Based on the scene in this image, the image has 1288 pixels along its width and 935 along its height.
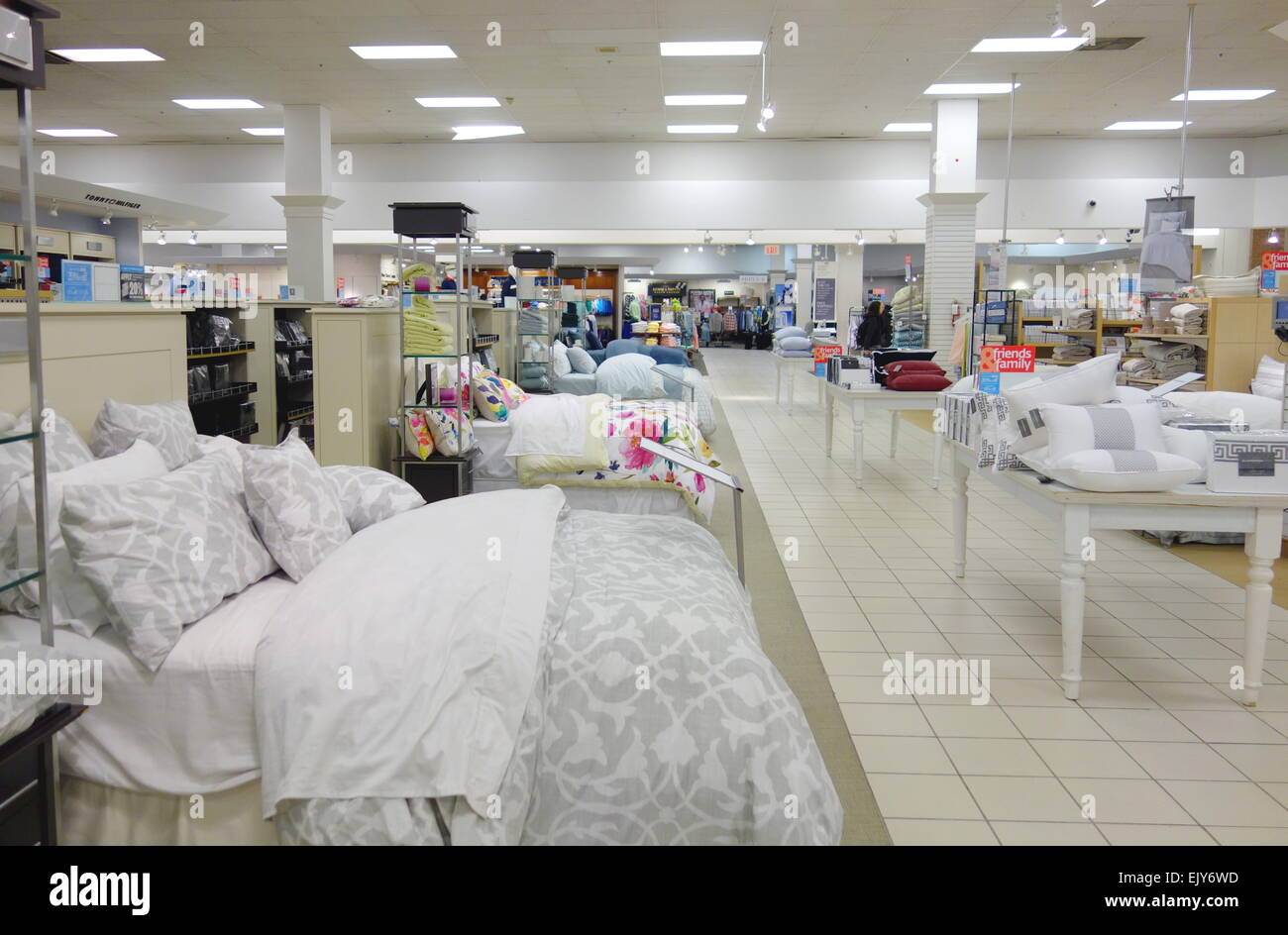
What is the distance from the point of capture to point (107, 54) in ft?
33.9

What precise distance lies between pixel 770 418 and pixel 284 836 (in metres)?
11.1

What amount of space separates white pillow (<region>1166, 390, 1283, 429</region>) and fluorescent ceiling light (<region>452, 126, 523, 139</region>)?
405 inches

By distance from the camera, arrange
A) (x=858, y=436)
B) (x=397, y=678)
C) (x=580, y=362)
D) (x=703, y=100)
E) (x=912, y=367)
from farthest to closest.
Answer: (x=703, y=100) → (x=580, y=362) → (x=912, y=367) → (x=858, y=436) → (x=397, y=678)

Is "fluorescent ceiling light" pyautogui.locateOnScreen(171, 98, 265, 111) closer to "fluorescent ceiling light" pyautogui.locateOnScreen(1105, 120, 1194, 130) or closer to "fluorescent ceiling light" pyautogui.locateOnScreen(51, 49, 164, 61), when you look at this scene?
"fluorescent ceiling light" pyautogui.locateOnScreen(51, 49, 164, 61)

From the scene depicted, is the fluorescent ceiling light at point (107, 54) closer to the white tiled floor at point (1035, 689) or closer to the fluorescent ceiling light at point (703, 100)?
the fluorescent ceiling light at point (703, 100)

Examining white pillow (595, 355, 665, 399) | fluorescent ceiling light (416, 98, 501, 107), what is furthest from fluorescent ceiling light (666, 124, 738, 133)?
white pillow (595, 355, 665, 399)

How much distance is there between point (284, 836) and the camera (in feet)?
7.50

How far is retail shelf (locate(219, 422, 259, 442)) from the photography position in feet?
24.1

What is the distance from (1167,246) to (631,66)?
5642 millimetres

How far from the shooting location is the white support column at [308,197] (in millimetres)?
12727

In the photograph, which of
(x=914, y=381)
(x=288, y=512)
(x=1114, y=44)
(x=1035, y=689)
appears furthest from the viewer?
(x=1114, y=44)

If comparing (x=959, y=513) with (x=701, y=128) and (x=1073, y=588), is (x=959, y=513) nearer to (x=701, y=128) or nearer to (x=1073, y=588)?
(x=1073, y=588)

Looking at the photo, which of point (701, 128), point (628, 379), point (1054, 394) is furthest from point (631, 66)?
point (1054, 394)

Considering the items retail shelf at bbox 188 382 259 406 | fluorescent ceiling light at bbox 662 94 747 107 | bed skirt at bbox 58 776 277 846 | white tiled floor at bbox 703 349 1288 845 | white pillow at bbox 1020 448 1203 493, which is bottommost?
white tiled floor at bbox 703 349 1288 845
